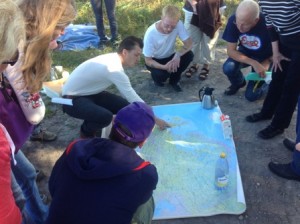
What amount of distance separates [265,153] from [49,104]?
2572mm

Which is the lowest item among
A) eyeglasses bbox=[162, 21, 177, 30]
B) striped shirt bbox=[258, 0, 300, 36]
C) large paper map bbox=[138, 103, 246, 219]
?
large paper map bbox=[138, 103, 246, 219]

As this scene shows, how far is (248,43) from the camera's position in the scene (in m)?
3.74

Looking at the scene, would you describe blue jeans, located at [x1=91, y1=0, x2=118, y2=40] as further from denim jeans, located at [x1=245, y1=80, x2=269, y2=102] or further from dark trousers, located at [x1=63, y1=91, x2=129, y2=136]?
denim jeans, located at [x1=245, y1=80, x2=269, y2=102]

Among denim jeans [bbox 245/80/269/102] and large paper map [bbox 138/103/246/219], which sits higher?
denim jeans [bbox 245/80/269/102]

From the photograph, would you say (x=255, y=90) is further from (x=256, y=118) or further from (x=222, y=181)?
A: (x=222, y=181)

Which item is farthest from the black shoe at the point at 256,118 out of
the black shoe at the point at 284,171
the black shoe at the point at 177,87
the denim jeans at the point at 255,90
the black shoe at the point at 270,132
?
the black shoe at the point at 177,87

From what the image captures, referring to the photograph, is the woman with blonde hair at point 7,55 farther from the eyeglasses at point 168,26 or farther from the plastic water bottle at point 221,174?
the eyeglasses at point 168,26

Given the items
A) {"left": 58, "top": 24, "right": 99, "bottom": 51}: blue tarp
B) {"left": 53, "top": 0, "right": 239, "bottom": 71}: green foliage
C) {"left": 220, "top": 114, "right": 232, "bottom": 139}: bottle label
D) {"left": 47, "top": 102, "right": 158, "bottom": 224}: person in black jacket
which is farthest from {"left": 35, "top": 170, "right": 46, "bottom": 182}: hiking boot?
{"left": 58, "top": 24, "right": 99, "bottom": 51}: blue tarp

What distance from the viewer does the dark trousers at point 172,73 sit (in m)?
4.27

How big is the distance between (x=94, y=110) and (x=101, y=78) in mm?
306

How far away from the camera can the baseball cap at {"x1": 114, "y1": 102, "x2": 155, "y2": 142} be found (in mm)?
1861

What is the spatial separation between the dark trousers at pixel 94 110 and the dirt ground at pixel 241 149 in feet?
1.30

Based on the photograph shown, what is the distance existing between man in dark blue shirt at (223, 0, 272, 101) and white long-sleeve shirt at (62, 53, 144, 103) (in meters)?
1.30

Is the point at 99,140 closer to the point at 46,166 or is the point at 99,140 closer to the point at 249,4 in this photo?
the point at 46,166
